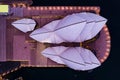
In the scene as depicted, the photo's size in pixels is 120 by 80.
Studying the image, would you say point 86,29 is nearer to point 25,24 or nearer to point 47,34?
point 47,34

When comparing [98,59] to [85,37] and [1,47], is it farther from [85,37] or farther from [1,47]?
[1,47]

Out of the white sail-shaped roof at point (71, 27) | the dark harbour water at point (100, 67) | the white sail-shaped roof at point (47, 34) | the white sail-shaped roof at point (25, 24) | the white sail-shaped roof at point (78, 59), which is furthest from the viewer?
the dark harbour water at point (100, 67)

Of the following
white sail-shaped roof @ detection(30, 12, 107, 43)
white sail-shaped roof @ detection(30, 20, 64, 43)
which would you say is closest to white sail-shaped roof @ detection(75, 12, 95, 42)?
white sail-shaped roof @ detection(30, 12, 107, 43)

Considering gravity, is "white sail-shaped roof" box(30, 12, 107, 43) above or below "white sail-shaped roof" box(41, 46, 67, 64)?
above

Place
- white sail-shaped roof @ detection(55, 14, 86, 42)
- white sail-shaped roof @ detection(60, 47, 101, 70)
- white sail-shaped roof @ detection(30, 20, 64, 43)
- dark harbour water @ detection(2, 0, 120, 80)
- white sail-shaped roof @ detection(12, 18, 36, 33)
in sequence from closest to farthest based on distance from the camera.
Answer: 1. white sail-shaped roof @ detection(55, 14, 86, 42)
2. white sail-shaped roof @ detection(60, 47, 101, 70)
3. white sail-shaped roof @ detection(30, 20, 64, 43)
4. white sail-shaped roof @ detection(12, 18, 36, 33)
5. dark harbour water @ detection(2, 0, 120, 80)

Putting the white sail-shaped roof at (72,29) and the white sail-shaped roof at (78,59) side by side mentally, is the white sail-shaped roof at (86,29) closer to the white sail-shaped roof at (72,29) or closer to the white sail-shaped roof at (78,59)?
the white sail-shaped roof at (72,29)

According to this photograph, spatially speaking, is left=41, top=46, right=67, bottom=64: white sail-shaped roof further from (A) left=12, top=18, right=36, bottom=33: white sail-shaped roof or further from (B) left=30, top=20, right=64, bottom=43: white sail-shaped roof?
(A) left=12, top=18, right=36, bottom=33: white sail-shaped roof

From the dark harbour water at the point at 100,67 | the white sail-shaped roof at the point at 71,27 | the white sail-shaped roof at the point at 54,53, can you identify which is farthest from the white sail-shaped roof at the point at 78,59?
the dark harbour water at the point at 100,67
